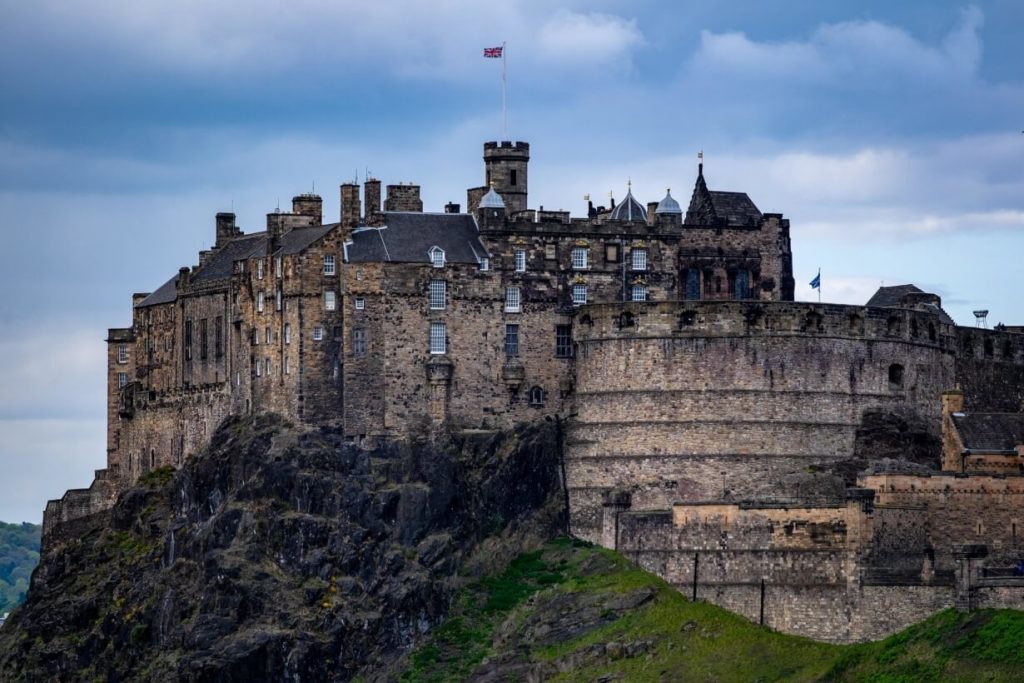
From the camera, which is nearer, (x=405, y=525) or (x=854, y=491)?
(x=854, y=491)

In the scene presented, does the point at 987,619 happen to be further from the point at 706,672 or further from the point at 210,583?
the point at 210,583

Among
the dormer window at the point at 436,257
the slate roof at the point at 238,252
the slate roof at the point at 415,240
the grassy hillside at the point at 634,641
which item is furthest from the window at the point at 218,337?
the grassy hillside at the point at 634,641

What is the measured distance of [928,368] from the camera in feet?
409

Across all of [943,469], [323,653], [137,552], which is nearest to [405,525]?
[323,653]

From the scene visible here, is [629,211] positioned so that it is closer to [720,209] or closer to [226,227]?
[720,209]

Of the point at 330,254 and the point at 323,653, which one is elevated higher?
the point at 330,254

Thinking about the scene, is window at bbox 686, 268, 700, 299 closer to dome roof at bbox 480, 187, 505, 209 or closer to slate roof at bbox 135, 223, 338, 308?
dome roof at bbox 480, 187, 505, 209

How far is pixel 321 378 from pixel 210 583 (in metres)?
10.8

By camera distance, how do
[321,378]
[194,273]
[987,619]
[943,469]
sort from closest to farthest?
[987,619]
[943,469]
[321,378]
[194,273]

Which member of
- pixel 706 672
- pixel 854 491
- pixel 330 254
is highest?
pixel 330 254

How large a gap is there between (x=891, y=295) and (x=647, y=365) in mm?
19552

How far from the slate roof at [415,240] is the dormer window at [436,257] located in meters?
0.18

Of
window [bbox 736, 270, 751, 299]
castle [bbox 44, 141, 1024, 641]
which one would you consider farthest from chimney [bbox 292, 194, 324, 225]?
window [bbox 736, 270, 751, 299]

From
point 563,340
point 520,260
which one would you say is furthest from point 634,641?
point 520,260
